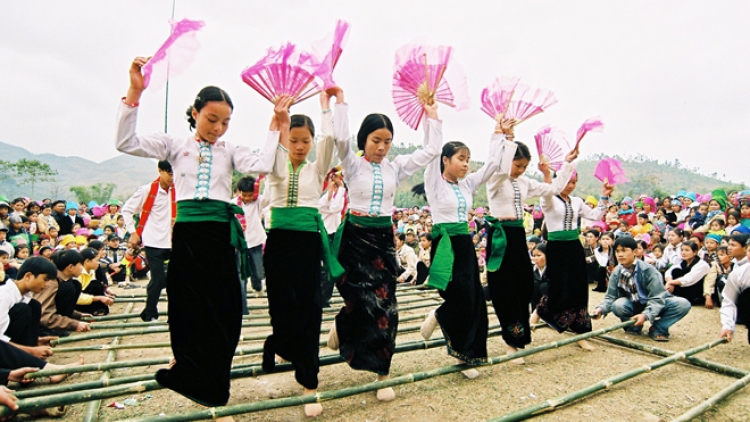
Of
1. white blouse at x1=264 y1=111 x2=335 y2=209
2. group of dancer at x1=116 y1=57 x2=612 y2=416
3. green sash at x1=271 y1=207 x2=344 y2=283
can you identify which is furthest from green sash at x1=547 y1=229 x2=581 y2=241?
white blouse at x1=264 y1=111 x2=335 y2=209

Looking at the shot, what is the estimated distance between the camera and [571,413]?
9.48 feet

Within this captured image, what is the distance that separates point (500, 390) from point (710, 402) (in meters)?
1.31

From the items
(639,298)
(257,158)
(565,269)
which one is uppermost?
(257,158)

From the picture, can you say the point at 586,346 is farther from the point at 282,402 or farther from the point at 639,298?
the point at 282,402

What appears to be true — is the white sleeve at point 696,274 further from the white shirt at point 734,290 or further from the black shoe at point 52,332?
the black shoe at point 52,332

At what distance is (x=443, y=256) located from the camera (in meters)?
3.36

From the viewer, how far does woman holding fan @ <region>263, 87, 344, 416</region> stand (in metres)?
2.80

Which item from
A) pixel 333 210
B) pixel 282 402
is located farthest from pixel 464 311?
pixel 333 210

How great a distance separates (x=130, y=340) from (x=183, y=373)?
107 inches

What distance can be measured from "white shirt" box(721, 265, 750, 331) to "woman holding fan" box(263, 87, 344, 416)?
368 cm

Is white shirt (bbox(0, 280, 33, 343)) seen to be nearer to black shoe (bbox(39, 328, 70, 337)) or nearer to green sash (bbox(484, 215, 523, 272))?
black shoe (bbox(39, 328, 70, 337))

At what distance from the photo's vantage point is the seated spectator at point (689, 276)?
630 centimetres

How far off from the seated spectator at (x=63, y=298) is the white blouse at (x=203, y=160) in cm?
295

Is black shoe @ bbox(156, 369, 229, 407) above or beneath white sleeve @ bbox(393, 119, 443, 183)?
beneath
